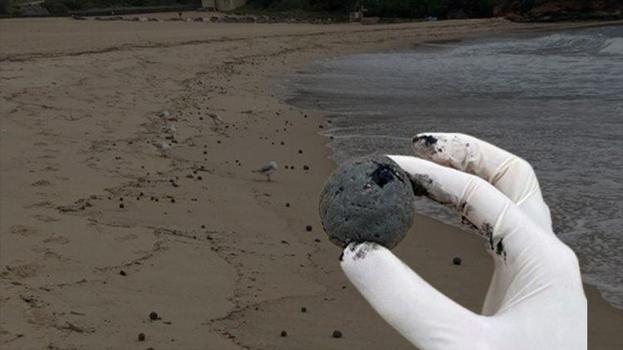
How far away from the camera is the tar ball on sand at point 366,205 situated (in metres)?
1.50

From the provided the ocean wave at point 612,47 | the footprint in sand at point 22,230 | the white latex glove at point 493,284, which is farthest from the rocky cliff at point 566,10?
the white latex glove at point 493,284

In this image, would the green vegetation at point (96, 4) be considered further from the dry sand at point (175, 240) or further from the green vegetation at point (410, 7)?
the dry sand at point (175, 240)

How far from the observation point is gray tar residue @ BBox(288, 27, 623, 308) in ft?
25.9

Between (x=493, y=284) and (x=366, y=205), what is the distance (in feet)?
1.34

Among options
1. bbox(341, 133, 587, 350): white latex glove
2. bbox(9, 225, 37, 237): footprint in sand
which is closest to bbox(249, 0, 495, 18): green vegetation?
bbox(9, 225, 37, 237): footprint in sand

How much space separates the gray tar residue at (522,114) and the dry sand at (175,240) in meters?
0.80

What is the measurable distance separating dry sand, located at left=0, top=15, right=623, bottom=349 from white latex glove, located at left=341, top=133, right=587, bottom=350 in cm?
319

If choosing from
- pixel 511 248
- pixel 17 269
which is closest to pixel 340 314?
pixel 17 269

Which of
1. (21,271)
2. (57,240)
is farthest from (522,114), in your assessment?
(21,271)

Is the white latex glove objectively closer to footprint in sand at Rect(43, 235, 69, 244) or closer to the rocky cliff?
footprint in sand at Rect(43, 235, 69, 244)

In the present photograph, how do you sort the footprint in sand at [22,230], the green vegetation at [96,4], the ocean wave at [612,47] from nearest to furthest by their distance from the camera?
the footprint in sand at [22,230], the ocean wave at [612,47], the green vegetation at [96,4]

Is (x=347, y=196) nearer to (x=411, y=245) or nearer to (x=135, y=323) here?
(x=135, y=323)

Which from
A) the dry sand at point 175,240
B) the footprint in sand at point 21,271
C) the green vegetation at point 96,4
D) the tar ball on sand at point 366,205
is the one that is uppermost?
the tar ball on sand at point 366,205

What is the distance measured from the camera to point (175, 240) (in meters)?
A: 6.54
